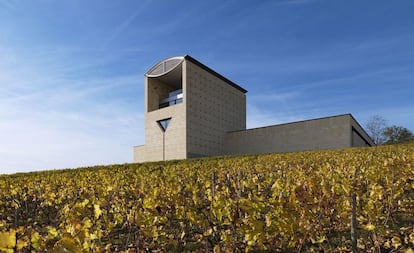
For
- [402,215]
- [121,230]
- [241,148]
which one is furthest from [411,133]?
[121,230]

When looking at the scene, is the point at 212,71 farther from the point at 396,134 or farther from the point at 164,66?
the point at 396,134

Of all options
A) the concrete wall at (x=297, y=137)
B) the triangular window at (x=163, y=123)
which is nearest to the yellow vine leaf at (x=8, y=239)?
the concrete wall at (x=297, y=137)

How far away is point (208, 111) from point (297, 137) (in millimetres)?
8621

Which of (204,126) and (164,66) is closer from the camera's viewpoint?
(204,126)

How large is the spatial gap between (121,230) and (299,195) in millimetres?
3010

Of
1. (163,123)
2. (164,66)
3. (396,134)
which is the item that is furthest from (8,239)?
(396,134)

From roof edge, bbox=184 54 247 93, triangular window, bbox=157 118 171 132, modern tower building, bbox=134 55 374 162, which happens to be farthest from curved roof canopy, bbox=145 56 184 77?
triangular window, bbox=157 118 171 132

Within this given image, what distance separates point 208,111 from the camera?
2822cm

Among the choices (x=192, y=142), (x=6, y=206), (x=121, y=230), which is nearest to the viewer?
(x=121, y=230)

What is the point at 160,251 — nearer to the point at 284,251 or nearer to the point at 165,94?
the point at 284,251

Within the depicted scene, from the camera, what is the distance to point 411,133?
38719 mm

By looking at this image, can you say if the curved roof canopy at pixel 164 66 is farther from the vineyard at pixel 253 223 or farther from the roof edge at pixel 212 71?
the vineyard at pixel 253 223

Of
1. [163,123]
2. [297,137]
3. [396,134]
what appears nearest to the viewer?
[297,137]

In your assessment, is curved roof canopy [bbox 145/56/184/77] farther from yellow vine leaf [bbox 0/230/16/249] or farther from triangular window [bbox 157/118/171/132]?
yellow vine leaf [bbox 0/230/16/249]
